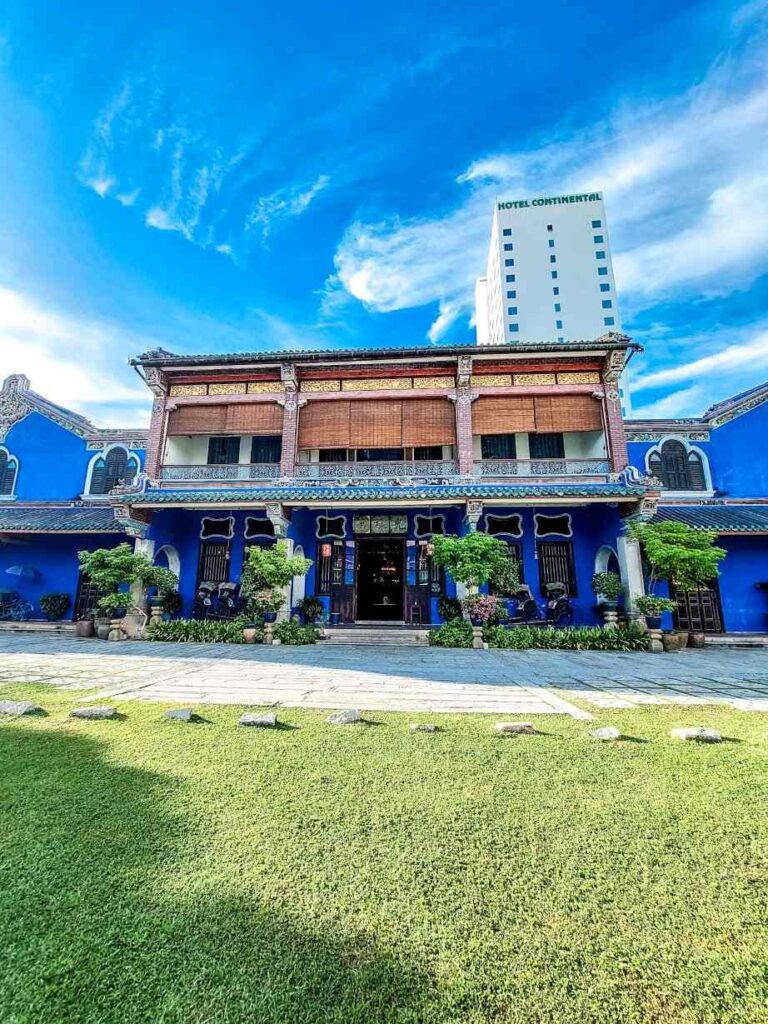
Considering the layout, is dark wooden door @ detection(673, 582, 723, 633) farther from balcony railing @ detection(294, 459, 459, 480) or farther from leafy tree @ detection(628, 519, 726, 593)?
balcony railing @ detection(294, 459, 459, 480)

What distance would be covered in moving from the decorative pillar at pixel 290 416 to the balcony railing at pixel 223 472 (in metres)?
0.46

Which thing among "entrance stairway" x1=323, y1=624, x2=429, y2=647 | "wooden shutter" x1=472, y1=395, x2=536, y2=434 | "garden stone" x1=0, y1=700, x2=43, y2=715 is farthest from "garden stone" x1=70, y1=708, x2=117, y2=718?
"wooden shutter" x1=472, y1=395, x2=536, y2=434

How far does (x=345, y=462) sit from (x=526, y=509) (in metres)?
5.41

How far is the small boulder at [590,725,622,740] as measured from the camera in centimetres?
347

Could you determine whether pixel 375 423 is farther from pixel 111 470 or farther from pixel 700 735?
pixel 700 735

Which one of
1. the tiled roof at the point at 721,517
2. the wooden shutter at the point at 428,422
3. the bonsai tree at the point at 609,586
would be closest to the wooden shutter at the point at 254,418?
the wooden shutter at the point at 428,422

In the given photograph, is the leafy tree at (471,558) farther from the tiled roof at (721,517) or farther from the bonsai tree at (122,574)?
the bonsai tree at (122,574)

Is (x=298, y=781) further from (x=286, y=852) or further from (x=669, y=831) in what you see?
(x=669, y=831)

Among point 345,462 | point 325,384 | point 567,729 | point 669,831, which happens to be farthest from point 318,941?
point 325,384

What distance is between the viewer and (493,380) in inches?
508

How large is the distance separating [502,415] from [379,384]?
12.3 ft

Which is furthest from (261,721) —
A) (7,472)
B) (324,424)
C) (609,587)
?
(7,472)

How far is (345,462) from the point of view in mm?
12961

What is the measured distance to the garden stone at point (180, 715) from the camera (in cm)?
385
